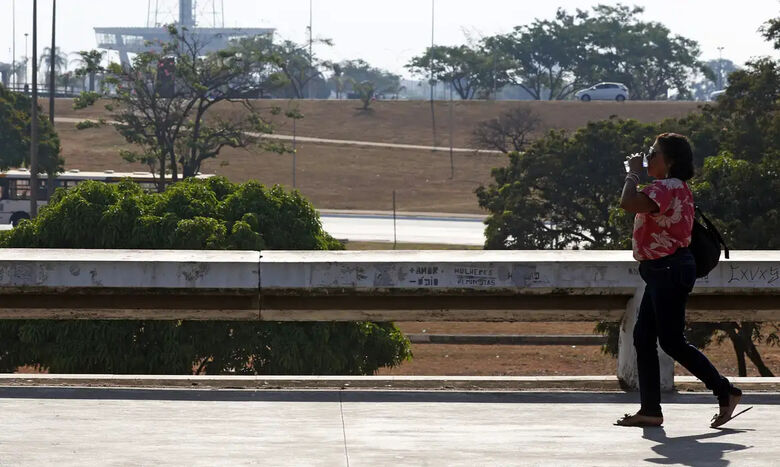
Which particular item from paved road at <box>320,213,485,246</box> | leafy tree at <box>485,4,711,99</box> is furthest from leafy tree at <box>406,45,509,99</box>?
paved road at <box>320,213,485,246</box>

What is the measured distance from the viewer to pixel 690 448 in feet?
Result: 18.0

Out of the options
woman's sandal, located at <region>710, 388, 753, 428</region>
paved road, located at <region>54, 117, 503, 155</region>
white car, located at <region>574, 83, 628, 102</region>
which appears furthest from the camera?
white car, located at <region>574, 83, 628, 102</region>

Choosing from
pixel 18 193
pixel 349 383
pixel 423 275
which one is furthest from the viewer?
pixel 18 193

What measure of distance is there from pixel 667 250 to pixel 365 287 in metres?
1.74

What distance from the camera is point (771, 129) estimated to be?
3669cm

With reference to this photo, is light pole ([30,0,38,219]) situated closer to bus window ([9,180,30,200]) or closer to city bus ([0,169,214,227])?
city bus ([0,169,214,227])

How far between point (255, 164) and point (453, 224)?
22170 millimetres

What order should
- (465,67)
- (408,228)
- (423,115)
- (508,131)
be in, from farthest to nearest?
(465,67)
(423,115)
(508,131)
(408,228)

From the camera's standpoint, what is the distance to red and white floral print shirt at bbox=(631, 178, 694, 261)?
5.84 m

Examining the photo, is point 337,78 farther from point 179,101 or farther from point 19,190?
point 19,190

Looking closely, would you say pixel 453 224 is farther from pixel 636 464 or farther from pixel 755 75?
pixel 636 464

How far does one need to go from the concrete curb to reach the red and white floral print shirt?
4.54ft

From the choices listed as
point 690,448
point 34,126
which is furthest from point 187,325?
point 34,126

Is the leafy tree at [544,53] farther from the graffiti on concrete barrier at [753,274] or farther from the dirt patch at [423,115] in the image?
the graffiti on concrete barrier at [753,274]
